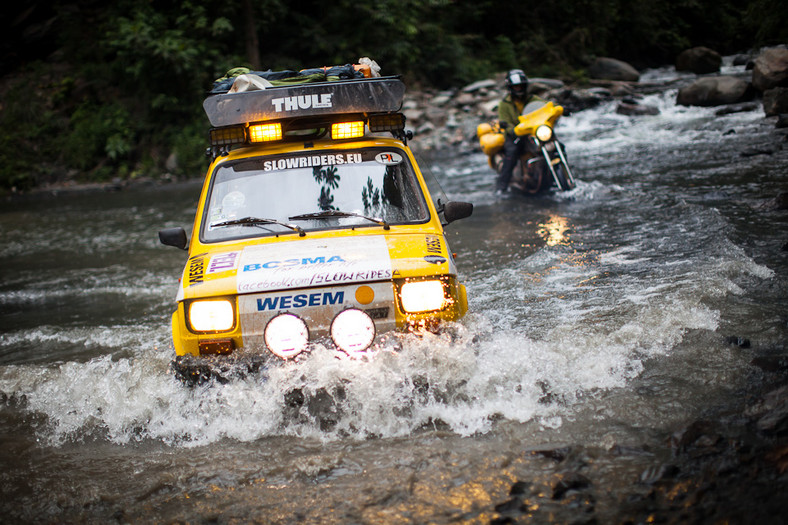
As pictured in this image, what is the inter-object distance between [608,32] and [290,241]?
31.6 metres

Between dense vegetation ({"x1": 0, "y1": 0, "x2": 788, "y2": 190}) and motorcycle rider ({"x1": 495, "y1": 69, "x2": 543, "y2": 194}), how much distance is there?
33.7ft

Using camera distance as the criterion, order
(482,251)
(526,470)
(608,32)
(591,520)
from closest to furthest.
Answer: (591,520), (526,470), (482,251), (608,32)

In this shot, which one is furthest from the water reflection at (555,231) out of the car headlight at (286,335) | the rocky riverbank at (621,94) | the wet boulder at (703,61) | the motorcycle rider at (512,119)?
the wet boulder at (703,61)

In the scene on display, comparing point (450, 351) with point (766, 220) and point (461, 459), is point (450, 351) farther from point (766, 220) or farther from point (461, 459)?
point (766, 220)

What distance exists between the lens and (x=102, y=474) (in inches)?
153

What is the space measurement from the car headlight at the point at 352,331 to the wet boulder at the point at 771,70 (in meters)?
16.5

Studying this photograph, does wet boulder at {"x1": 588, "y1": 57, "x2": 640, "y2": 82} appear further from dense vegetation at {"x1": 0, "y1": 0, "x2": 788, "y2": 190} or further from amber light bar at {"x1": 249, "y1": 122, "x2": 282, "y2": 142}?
amber light bar at {"x1": 249, "y1": 122, "x2": 282, "y2": 142}

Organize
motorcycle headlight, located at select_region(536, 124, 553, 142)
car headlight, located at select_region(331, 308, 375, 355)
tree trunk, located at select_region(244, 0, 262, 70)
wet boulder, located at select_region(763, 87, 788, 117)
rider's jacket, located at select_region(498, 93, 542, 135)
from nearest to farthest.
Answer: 1. car headlight, located at select_region(331, 308, 375, 355)
2. motorcycle headlight, located at select_region(536, 124, 553, 142)
3. rider's jacket, located at select_region(498, 93, 542, 135)
4. wet boulder, located at select_region(763, 87, 788, 117)
5. tree trunk, located at select_region(244, 0, 262, 70)

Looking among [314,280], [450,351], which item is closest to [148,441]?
[314,280]

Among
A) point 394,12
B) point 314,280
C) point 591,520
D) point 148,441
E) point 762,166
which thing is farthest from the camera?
point 394,12

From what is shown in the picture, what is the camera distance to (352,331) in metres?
3.88

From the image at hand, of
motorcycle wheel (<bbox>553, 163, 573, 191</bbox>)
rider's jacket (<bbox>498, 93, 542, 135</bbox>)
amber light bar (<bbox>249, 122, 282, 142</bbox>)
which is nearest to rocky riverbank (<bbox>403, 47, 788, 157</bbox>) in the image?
motorcycle wheel (<bbox>553, 163, 573, 191</bbox>)

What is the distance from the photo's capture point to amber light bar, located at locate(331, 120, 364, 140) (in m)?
5.03

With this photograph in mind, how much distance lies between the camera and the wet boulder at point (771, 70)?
1630cm
